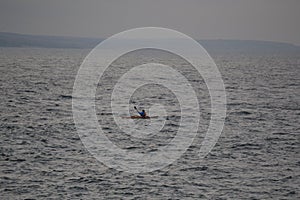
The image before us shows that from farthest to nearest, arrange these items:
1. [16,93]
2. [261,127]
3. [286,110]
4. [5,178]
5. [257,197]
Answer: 1. [16,93]
2. [286,110]
3. [261,127]
4. [5,178]
5. [257,197]

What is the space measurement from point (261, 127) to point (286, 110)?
41.9ft

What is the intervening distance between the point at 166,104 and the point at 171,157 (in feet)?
98.1

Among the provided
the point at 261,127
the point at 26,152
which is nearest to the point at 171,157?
the point at 26,152

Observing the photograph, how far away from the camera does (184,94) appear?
3081 inches

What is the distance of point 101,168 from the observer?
31000 mm

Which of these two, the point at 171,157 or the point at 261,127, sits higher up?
the point at 261,127

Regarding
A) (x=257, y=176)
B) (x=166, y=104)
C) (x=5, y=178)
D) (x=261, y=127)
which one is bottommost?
(x=5, y=178)

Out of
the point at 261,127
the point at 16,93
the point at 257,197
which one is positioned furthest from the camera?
the point at 16,93

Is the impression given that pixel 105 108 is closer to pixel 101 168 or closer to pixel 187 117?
pixel 187 117

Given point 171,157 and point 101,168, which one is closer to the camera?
point 101,168

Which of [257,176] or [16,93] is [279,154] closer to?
[257,176]

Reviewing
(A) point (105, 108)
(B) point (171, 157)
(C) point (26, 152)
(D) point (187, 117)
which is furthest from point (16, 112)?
(B) point (171, 157)

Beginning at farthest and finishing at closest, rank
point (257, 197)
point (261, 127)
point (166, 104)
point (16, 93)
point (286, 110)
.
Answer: point (16, 93), point (166, 104), point (286, 110), point (261, 127), point (257, 197)

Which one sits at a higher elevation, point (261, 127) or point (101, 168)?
point (261, 127)
